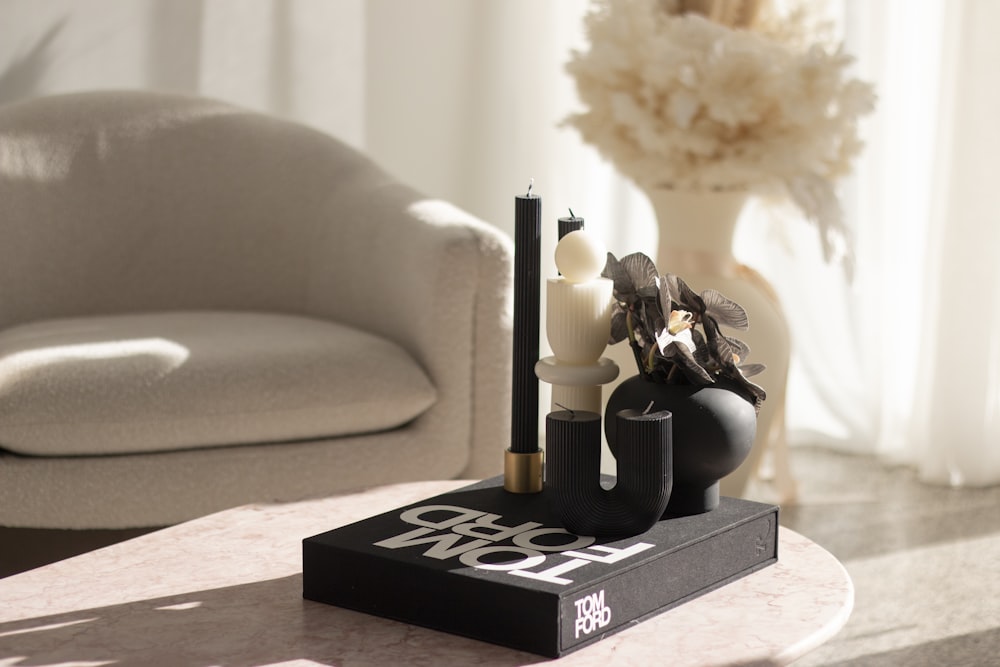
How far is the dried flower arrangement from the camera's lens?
3.93ft

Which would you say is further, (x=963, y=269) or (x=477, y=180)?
(x=477, y=180)

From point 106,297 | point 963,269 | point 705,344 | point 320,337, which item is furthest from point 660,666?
point 963,269

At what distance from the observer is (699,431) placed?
3.83 ft

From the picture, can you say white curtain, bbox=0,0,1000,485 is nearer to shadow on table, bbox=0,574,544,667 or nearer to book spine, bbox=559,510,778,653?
book spine, bbox=559,510,778,653

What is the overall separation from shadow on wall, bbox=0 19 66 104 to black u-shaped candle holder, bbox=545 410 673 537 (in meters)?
2.04

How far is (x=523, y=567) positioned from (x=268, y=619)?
8.7 inches

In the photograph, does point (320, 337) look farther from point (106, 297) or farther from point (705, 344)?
point (705, 344)

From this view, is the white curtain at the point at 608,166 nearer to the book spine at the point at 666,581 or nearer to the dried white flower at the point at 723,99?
the dried white flower at the point at 723,99

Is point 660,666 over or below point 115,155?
below

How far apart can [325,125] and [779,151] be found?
1360mm

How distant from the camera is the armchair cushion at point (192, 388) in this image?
1872mm

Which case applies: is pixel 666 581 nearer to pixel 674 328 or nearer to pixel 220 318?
pixel 674 328

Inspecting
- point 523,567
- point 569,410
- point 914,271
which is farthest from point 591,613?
point 914,271

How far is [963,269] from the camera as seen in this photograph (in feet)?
9.47
